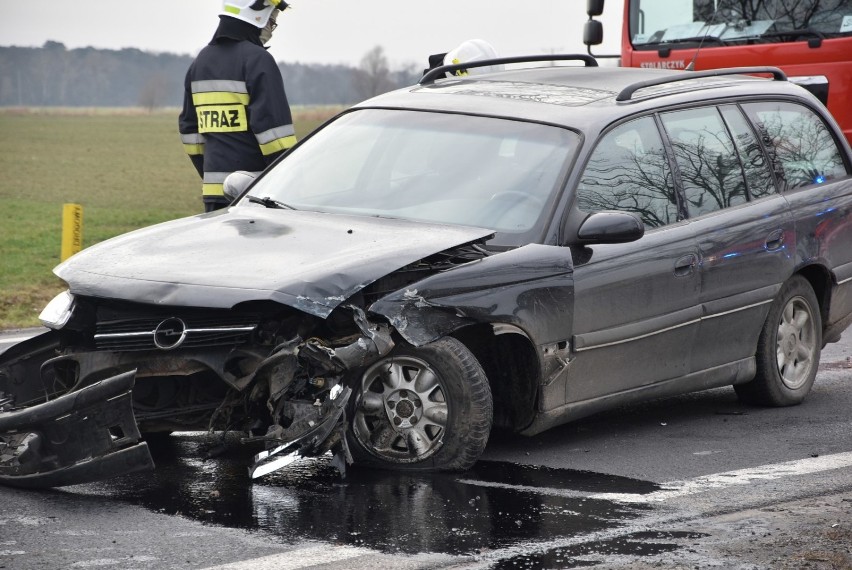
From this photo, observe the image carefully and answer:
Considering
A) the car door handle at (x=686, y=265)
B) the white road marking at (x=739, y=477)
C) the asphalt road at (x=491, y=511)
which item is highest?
the car door handle at (x=686, y=265)

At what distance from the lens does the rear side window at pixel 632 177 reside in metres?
6.78

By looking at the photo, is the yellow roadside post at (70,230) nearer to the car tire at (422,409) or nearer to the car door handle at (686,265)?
the car door handle at (686,265)

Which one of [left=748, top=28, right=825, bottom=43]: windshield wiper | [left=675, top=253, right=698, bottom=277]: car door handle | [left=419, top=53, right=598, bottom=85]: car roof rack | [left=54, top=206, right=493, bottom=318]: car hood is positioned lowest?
[left=675, top=253, right=698, bottom=277]: car door handle

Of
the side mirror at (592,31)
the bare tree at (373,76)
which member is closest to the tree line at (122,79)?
the bare tree at (373,76)

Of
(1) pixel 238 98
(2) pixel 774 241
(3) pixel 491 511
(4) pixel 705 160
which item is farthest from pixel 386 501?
(1) pixel 238 98

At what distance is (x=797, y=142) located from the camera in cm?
817

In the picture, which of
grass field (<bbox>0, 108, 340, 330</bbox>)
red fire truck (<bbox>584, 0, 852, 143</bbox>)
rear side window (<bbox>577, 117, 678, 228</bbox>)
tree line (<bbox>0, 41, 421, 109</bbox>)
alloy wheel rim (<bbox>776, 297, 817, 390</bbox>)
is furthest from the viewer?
tree line (<bbox>0, 41, 421, 109</bbox>)

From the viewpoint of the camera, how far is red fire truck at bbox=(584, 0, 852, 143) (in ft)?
44.7

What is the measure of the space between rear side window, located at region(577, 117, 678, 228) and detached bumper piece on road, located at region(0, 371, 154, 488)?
2252mm

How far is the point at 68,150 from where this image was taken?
4106 centimetres

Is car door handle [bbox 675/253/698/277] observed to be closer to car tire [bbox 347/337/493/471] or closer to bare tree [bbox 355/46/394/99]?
car tire [bbox 347/337/493/471]

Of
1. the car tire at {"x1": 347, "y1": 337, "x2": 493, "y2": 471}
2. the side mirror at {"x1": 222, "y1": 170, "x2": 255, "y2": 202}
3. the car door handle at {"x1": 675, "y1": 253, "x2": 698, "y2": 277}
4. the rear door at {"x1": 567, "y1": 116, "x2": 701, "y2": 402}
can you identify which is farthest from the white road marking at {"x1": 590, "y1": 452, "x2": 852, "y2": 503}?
the side mirror at {"x1": 222, "y1": 170, "x2": 255, "y2": 202}

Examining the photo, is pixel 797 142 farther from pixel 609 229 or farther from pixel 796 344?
pixel 609 229

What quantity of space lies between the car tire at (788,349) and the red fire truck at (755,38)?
5768 mm
